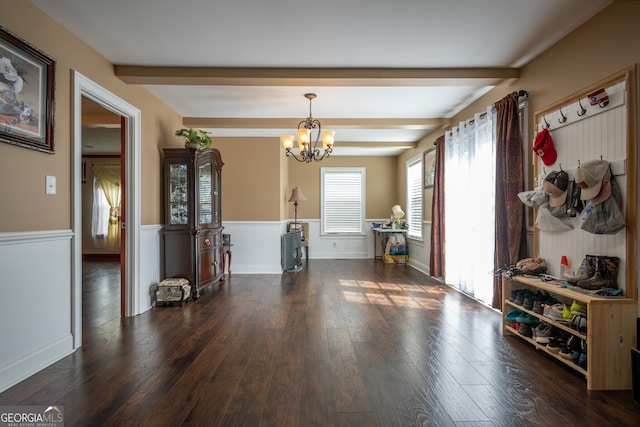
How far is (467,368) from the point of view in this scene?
242 cm

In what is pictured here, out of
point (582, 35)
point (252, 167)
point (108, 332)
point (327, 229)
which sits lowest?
point (108, 332)

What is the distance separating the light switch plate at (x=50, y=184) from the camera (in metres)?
2.56

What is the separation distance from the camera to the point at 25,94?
2361mm

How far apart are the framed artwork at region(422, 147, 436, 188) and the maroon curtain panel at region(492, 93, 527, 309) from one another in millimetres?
2147

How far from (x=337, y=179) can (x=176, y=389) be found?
675cm

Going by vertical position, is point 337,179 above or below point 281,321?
above

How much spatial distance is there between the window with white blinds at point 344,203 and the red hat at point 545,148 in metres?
5.46

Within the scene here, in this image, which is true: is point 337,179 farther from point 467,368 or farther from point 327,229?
point 467,368

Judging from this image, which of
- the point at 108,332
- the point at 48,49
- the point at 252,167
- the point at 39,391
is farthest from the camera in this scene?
the point at 252,167

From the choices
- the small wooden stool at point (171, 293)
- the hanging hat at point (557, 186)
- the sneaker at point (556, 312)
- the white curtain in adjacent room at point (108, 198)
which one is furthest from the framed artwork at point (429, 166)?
the white curtain in adjacent room at point (108, 198)

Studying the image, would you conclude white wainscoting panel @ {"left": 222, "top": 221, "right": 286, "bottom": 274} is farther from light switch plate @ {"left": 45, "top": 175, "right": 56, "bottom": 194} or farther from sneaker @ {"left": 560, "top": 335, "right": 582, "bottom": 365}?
sneaker @ {"left": 560, "top": 335, "right": 582, "bottom": 365}

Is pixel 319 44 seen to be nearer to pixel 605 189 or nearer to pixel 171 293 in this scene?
pixel 605 189

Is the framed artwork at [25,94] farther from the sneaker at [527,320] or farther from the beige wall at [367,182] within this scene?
the beige wall at [367,182]

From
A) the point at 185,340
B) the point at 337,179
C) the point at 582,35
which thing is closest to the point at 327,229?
the point at 337,179
